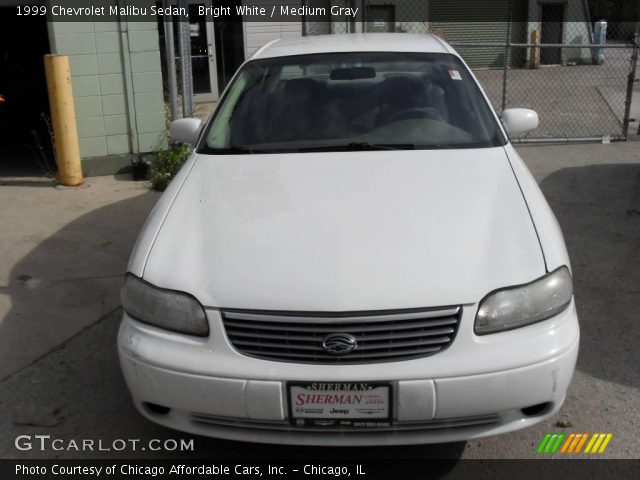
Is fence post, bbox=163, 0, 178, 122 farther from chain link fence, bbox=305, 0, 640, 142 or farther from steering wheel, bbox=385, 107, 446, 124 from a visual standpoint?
steering wheel, bbox=385, 107, 446, 124

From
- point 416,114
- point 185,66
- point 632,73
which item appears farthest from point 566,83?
point 416,114

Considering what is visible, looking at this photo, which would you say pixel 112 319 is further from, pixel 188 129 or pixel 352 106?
pixel 352 106

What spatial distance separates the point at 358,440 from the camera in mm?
2633

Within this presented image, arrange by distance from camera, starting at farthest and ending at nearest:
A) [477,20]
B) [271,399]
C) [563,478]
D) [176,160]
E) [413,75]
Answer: [477,20]
[176,160]
[413,75]
[563,478]
[271,399]

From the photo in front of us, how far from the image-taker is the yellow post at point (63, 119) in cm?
684

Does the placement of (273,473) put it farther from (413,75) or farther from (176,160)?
(176,160)

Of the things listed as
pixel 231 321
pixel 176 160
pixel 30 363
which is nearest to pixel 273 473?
pixel 231 321

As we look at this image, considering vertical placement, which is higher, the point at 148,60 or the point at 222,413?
the point at 148,60

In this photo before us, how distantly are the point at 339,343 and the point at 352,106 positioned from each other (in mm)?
1831

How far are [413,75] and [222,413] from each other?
2391 millimetres

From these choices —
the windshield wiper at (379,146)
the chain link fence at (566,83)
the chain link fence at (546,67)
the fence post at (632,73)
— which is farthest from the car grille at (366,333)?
the fence post at (632,73)

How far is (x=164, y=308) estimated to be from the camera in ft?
8.96

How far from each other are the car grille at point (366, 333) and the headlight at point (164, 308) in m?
0.25

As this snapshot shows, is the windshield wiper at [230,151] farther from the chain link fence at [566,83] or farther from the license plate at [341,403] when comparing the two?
the chain link fence at [566,83]
